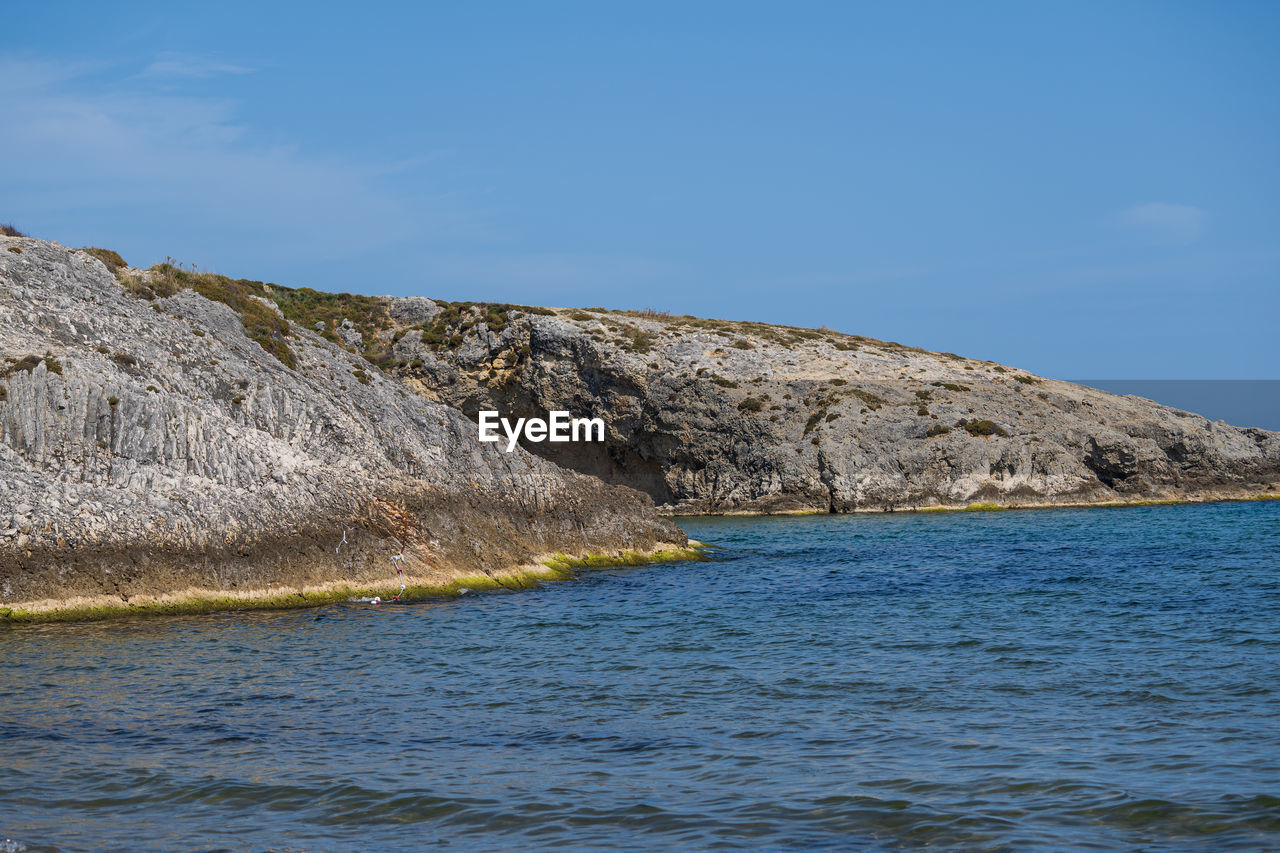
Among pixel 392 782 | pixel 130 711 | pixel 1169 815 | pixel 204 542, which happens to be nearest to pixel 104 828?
pixel 392 782

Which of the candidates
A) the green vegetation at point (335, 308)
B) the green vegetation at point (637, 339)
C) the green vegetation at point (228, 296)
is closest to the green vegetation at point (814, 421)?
the green vegetation at point (637, 339)

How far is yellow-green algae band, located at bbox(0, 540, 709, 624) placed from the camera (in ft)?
83.5

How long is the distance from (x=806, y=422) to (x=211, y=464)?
5324 cm

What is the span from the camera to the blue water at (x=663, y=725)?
11.8m

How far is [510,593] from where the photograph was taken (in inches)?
1335

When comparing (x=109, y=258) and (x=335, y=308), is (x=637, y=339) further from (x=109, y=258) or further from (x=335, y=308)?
(x=109, y=258)

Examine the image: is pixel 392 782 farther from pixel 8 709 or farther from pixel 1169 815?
pixel 1169 815

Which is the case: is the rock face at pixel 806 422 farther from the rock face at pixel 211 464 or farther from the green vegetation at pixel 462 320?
the rock face at pixel 211 464

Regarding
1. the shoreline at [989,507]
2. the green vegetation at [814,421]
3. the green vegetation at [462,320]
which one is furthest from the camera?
the green vegetation at [462,320]

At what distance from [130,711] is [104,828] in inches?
237

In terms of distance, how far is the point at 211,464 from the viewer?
30.4 m

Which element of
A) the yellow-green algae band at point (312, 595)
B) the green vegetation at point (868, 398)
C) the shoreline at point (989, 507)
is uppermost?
the green vegetation at point (868, 398)

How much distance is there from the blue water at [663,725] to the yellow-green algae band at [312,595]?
898mm

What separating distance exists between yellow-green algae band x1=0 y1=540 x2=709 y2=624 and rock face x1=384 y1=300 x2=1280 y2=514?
3555 cm
